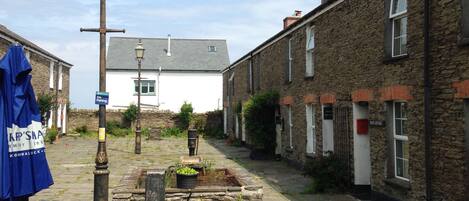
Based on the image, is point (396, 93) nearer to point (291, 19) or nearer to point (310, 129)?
point (310, 129)

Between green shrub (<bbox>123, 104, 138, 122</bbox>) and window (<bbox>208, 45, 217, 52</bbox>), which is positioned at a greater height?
window (<bbox>208, 45, 217, 52</bbox>)

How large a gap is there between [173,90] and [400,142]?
115 feet

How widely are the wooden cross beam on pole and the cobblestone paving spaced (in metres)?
1.99

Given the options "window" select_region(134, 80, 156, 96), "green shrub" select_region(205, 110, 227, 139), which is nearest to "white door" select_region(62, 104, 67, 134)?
"window" select_region(134, 80, 156, 96)

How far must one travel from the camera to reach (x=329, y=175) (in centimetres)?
1172

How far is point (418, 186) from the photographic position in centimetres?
855

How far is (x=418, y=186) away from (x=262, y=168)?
320 inches

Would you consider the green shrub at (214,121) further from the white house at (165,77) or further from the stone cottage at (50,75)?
the stone cottage at (50,75)

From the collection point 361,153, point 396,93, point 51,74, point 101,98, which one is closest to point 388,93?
point 396,93

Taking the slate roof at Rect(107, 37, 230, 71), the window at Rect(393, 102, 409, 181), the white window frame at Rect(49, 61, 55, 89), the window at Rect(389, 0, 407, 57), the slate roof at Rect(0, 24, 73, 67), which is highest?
the slate roof at Rect(107, 37, 230, 71)

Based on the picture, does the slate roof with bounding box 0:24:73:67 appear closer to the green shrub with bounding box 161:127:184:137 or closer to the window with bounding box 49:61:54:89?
the window with bounding box 49:61:54:89

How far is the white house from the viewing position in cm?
4234

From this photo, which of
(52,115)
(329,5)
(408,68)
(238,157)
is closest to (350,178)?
(408,68)

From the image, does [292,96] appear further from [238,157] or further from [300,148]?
[238,157]
